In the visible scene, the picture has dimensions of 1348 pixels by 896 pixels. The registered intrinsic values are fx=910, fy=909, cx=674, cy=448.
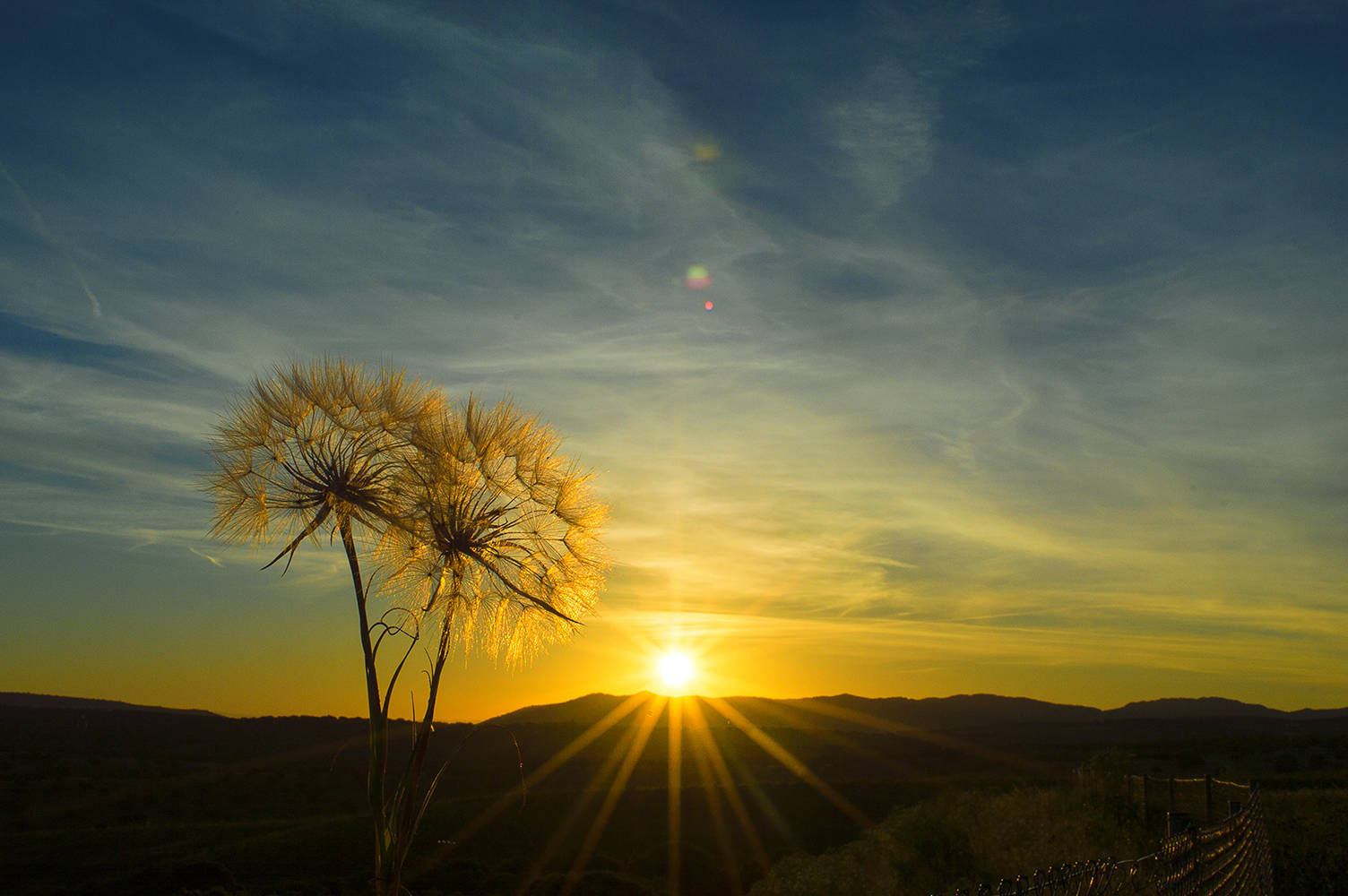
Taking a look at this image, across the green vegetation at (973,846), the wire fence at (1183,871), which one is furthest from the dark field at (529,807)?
the wire fence at (1183,871)

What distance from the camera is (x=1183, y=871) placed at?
21.2ft

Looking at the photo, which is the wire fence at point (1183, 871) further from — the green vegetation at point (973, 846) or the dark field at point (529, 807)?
the green vegetation at point (973, 846)

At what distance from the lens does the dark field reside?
A: 20.5 metres

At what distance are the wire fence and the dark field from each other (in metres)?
4.33

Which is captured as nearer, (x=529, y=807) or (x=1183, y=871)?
(x=1183, y=871)

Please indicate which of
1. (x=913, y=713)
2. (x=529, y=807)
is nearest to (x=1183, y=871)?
(x=529, y=807)

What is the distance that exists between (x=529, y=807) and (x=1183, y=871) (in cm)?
3647

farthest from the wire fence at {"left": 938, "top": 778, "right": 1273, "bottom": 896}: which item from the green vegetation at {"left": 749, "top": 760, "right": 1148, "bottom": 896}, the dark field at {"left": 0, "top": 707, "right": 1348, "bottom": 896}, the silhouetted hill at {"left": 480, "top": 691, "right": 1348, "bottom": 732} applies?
the silhouetted hill at {"left": 480, "top": 691, "right": 1348, "bottom": 732}

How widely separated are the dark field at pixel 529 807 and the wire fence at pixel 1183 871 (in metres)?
4.33

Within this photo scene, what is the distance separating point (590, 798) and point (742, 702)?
360ft

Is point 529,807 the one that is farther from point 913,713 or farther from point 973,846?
point 913,713

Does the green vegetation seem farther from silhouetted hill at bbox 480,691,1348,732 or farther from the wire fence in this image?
silhouetted hill at bbox 480,691,1348,732

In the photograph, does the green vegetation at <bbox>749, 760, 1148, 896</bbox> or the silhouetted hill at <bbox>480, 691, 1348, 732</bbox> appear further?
the silhouetted hill at <bbox>480, 691, 1348, 732</bbox>

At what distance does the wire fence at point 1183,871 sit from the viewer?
4727 mm
